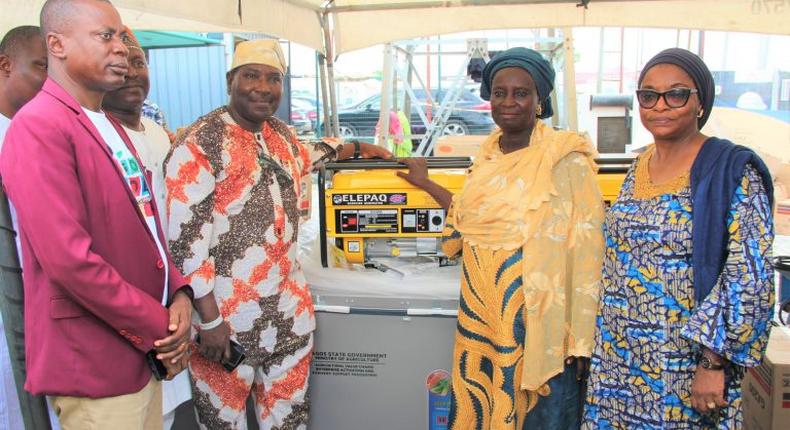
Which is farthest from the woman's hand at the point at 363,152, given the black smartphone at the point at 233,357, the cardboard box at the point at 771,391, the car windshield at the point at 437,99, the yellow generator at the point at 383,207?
the car windshield at the point at 437,99

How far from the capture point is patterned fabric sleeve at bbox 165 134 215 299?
202 cm

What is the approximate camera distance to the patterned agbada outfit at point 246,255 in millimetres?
2039

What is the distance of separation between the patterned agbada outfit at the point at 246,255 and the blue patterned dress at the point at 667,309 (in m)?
1.11

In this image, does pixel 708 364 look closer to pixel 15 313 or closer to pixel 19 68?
pixel 15 313

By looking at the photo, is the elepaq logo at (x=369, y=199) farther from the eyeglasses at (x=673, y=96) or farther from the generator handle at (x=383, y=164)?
the eyeglasses at (x=673, y=96)

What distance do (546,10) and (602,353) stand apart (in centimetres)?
251

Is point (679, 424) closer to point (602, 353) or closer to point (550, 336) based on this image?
point (602, 353)

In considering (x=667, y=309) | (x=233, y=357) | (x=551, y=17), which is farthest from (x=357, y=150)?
(x=551, y=17)

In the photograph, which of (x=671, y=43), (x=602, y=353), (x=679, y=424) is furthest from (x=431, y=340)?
(x=671, y=43)

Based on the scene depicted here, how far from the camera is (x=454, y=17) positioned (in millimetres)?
3861

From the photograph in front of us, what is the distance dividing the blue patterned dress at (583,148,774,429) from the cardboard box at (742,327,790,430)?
0.84 m

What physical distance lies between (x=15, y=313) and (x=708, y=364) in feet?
5.77

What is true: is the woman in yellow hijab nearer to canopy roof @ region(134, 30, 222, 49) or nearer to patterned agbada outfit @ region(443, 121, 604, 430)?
patterned agbada outfit @ region(443, 121, 604, 430)

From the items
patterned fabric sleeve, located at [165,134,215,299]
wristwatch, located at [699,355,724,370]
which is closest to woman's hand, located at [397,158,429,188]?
patterned fabric sleeve, located at [165,134,215,299]
